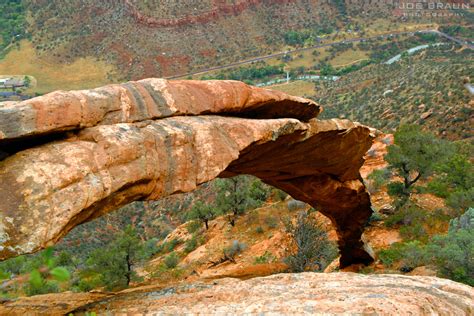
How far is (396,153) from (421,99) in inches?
1104

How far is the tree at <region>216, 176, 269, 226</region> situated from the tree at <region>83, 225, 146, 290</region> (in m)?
7.92

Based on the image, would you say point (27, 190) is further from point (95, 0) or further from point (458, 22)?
point (458, 22)

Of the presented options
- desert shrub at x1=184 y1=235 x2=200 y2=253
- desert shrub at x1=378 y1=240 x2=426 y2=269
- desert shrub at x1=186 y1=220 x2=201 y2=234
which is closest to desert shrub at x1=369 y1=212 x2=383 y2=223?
desert shrub at x1=378 y1=240 x2=426 y2=269

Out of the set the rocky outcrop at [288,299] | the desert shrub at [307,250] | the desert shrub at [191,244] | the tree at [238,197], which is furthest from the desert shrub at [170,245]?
the rocky outcrop at [288,299]

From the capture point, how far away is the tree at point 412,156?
23203 mm

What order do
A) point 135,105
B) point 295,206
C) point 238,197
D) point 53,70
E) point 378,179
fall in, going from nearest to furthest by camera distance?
1. point 135,105
2. point 378,179
3. point 295,206
4. point 238,197
5. point 53,70

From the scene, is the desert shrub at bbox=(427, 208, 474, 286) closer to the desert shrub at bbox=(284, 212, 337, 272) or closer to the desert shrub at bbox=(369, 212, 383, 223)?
the desert shrub at bbox=(284, 212, 337, 272)

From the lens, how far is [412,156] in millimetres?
23328

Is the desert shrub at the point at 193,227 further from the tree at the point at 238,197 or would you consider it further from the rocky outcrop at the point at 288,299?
the rocky outcrop at the point at 288,299

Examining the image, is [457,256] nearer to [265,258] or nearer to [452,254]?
[452,254]

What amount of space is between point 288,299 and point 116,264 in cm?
1603

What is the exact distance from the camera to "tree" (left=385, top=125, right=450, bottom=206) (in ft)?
76.1

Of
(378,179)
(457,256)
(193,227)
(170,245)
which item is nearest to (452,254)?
(457,256)

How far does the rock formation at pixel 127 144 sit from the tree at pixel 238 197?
15962 millimetres
